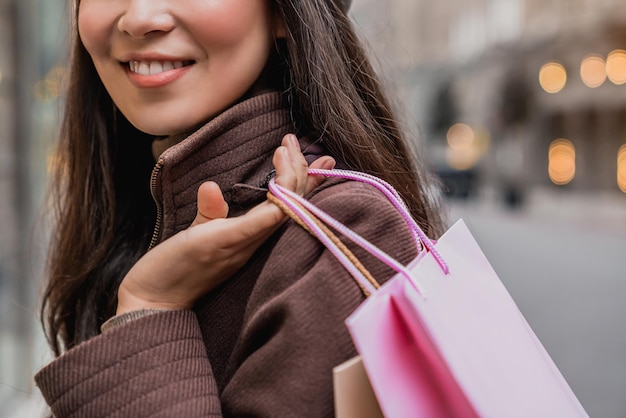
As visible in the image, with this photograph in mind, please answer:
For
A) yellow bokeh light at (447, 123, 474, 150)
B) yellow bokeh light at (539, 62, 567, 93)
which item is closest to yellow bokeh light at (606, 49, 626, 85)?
yellow bokeh light at (539, 62, 567, 93)

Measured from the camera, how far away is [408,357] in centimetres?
108

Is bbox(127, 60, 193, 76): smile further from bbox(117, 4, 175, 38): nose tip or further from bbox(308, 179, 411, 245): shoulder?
bbox(308, 179, 411, 245): shoulder

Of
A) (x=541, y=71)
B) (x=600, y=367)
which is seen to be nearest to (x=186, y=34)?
(x=600, y=367)

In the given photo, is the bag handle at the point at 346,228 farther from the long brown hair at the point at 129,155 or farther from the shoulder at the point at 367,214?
the long brown hair at the point at 129,155

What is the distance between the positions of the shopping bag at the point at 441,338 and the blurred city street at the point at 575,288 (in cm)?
429

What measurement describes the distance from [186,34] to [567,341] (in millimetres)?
6172

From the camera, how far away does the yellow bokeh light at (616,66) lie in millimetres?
26359

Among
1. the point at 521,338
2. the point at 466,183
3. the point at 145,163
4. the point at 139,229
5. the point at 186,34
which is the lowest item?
the point at 466,183

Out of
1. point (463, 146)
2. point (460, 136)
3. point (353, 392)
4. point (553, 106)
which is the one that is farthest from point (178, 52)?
point (460, 136)

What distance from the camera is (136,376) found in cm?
117

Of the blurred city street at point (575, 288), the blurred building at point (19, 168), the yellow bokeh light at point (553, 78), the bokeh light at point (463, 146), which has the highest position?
the blurred building at point (19, 168)

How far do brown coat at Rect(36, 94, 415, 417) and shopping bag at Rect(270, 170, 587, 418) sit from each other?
1.8 inches

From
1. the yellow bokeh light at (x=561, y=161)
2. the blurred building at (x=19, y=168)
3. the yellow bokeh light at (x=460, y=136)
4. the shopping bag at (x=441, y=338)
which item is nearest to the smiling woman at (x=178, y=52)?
the shopping bag at (x=441, y=338)

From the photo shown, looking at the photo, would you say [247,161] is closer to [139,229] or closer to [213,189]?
[213,189]
